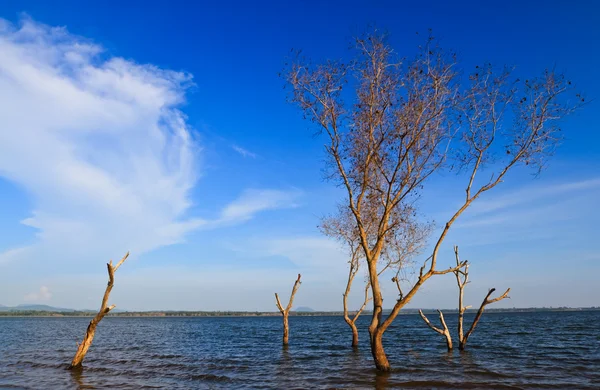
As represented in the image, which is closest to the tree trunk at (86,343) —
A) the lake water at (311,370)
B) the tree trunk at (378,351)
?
the lake water at (311,370)

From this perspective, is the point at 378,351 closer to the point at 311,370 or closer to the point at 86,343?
the point at 311,370

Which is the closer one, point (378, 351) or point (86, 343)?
point (378, 351)

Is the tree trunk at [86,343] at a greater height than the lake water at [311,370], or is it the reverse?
the tree trunk at [86,343]

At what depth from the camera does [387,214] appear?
1928 centimetres

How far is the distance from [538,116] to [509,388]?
1174 cm

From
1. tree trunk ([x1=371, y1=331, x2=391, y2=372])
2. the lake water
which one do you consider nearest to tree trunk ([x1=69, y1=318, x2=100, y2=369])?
the lake water

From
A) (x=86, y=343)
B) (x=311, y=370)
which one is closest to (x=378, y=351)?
(x=311, y=370)

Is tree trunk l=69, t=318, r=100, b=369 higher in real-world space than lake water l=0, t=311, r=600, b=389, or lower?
higher

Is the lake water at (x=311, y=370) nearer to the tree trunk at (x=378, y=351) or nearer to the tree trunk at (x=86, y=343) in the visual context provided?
the tree trunk at (x=378, y=351)

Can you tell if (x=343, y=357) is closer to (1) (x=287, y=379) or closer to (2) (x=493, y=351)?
(1) (x=287, y=379)

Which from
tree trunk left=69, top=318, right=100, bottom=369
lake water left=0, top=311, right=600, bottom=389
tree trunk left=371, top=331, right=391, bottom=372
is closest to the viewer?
tree trunk left=371, top=331, right=391, bottom=372

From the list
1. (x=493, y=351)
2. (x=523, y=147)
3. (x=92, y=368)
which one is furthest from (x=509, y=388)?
(x=92, y=368)

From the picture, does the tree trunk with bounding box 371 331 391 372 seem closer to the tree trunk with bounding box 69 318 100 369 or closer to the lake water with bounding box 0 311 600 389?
the lake water with bounding box 0 311 600 389

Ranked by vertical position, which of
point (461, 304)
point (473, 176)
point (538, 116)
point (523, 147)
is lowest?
point (461, 304)
